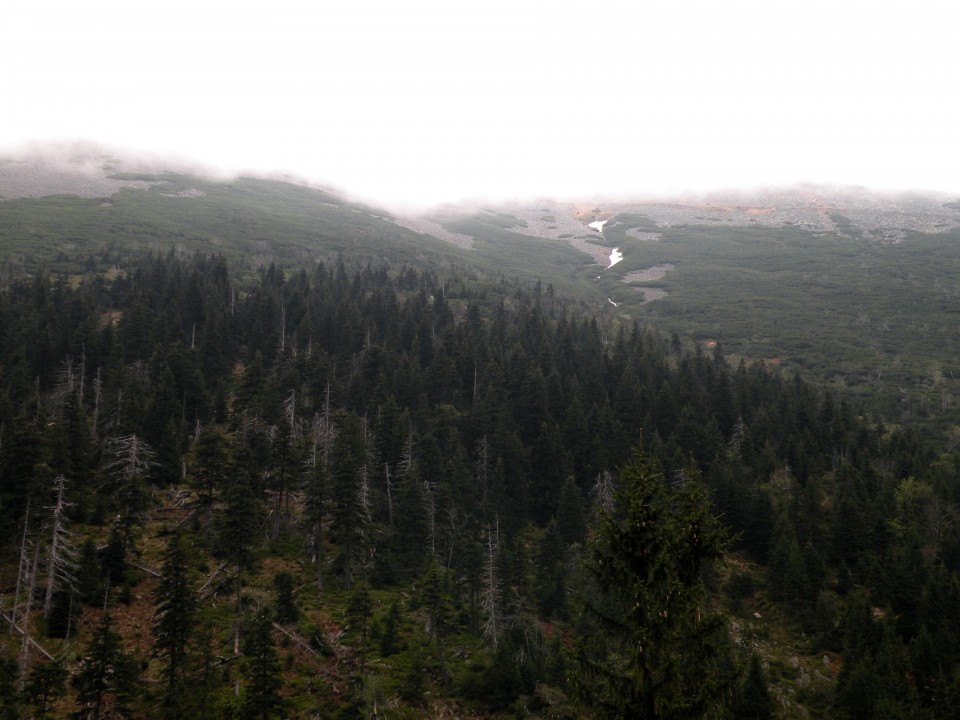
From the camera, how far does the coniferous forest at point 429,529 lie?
91.8 ft

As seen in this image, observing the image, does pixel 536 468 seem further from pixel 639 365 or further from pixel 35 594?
pixel 35 594

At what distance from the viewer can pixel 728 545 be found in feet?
41.8

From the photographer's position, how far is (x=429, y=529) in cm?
5809

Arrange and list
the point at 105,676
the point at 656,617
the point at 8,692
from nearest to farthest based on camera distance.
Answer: the point at 656,617, the point at 8,692, the point at 105,676

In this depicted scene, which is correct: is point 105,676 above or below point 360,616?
above

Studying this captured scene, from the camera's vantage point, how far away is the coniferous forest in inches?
1102

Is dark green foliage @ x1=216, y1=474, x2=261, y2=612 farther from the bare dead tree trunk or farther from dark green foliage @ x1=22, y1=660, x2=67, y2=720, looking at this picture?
dark green foliage @ x1=22, y1=660, x2=67, y2=720

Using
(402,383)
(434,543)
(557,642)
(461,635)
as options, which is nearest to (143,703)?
(461,635)

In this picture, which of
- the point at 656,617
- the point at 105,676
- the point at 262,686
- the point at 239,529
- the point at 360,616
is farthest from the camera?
the point at 360,616

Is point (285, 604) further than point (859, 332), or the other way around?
point (859, 332)

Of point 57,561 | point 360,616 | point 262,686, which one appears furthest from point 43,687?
point 360,616

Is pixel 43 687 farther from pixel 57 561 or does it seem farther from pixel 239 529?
pixel 239 529

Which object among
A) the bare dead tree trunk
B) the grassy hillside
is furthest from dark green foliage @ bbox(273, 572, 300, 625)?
the grassy hillside

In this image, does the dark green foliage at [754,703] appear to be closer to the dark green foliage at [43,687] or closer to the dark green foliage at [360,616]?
the dark green foliage at [360,616]
